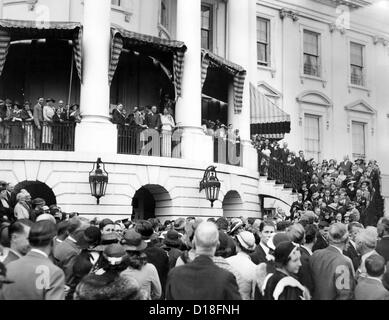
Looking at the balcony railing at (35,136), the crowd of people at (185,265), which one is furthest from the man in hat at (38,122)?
the crowd of people at (185,265)

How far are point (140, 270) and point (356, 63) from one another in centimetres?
3170

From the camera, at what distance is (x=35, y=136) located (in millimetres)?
18422

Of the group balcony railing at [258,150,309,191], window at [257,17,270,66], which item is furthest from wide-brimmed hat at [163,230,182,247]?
window at [257,17,270,66]

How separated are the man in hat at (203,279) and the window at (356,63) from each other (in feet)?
104

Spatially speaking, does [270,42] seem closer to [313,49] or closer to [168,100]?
[313,49]

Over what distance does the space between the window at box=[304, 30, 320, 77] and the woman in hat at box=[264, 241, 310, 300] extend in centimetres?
2885

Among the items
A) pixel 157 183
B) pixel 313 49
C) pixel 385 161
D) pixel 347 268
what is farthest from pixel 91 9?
pixel 385 161

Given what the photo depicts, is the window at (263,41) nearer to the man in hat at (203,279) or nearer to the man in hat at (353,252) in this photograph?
the man in hat at (353,252)

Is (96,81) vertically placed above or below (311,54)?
below

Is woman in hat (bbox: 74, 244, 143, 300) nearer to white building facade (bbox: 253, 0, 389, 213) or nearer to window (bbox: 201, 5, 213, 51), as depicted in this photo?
window (bbox: 201, 5, 213, 51)

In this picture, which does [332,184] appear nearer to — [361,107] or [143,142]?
[143,142]

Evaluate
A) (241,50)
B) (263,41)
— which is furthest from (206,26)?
(241,50)

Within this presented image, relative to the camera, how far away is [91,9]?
62.3ft

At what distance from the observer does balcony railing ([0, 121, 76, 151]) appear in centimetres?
1820
